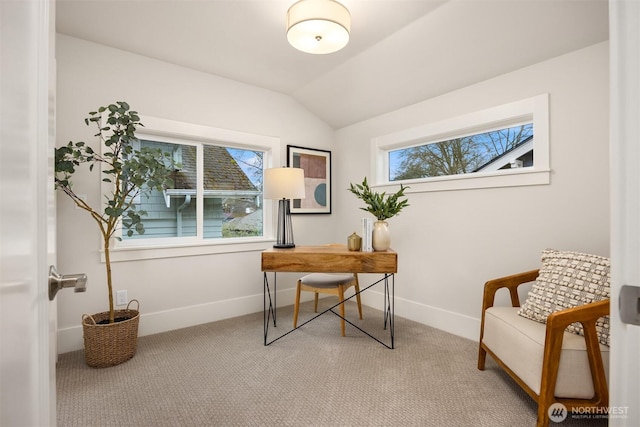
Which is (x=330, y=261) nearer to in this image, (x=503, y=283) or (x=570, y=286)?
(x=503, y=283)

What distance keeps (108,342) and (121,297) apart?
54 centimetres

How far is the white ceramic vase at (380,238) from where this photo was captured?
8.13 feet

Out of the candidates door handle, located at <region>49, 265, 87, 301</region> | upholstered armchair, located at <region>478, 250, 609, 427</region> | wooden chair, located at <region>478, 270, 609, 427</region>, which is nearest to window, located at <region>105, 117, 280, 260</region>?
door handle, located at <region>49, 265, 87, 301</region>

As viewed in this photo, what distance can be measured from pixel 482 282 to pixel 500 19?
1961mm

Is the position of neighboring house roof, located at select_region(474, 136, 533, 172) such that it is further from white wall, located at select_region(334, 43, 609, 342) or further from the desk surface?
the desk surface

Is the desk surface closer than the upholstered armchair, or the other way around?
the upholstered armchair

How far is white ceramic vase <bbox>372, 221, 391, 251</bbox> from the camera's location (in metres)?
2.48

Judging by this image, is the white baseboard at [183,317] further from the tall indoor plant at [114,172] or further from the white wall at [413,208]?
the tall indoor plant at [114,172]

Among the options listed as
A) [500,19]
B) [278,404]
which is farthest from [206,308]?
[500,19]

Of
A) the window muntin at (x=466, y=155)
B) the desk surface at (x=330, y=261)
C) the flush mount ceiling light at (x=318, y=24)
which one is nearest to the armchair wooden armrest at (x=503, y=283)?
Result: the desk surface at (x=330, y=261)

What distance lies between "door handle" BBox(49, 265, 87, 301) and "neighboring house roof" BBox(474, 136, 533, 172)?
9.45 ft

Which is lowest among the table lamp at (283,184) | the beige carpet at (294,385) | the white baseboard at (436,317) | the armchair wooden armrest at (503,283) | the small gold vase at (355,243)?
the beige carpet at (294,385)

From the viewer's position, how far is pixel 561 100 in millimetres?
2203

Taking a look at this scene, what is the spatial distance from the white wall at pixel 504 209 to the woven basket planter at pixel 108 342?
214 centimetres
